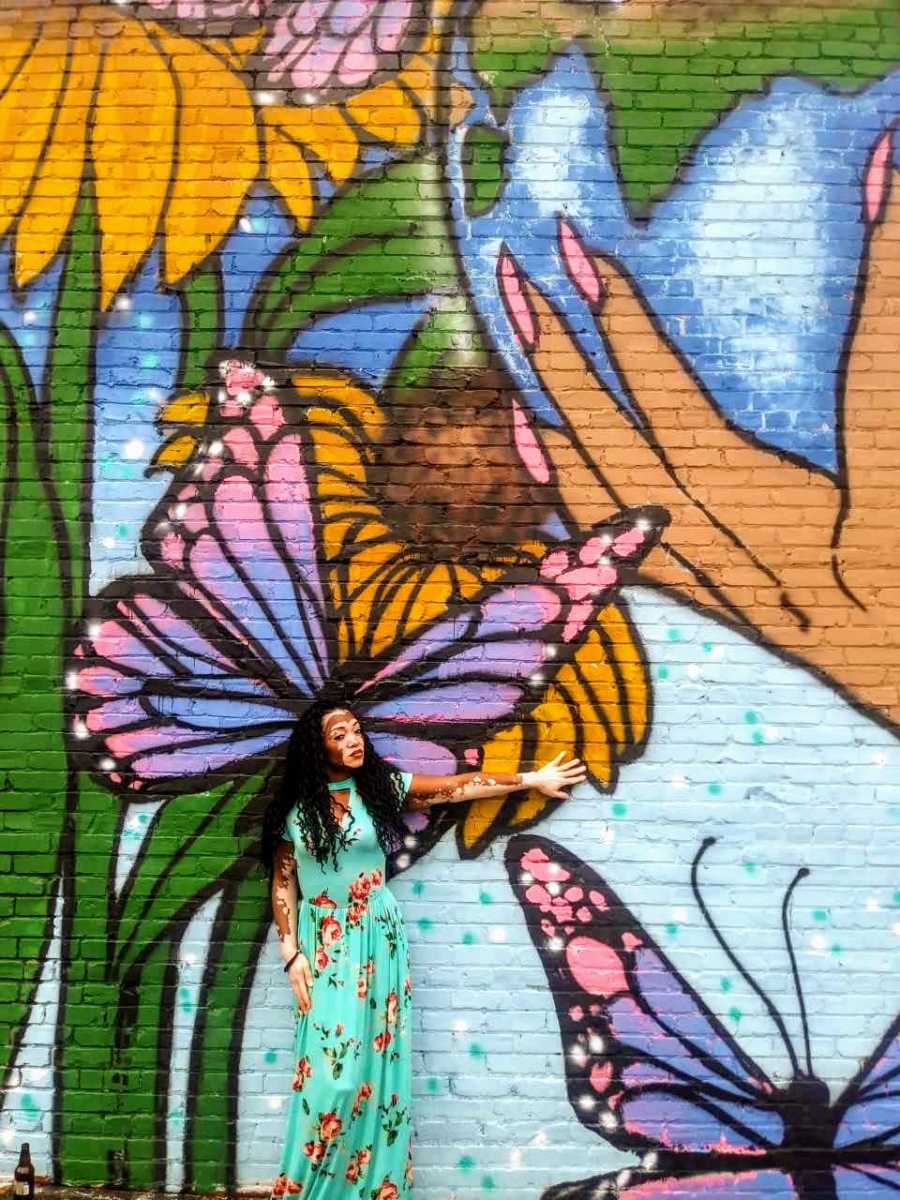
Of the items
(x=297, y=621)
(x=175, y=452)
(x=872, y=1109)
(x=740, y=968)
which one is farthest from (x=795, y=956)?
(x=175, y=452)

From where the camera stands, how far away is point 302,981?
327 cm

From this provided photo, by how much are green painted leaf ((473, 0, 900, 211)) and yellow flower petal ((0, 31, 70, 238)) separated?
1.63 meters

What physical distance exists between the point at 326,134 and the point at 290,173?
0.20m

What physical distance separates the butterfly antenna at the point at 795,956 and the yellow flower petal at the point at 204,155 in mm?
3167

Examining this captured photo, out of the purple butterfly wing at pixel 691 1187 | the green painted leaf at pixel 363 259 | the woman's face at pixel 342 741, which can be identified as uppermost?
the green painted leaf at pixel 363 259

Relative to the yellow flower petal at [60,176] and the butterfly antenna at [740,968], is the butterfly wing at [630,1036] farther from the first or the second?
the yellow flower petal at [60,176]

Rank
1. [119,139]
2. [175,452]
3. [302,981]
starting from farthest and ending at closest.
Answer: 1. [119,139]
2. [175,452]
3. [302,981]

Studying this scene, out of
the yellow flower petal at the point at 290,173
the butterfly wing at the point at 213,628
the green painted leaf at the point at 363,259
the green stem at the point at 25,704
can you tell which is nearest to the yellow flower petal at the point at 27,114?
the green stem at the point at 25,704

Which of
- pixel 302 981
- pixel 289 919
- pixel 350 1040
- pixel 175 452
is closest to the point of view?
pixel 350 1040

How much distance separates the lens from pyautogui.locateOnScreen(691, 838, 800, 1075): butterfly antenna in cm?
352

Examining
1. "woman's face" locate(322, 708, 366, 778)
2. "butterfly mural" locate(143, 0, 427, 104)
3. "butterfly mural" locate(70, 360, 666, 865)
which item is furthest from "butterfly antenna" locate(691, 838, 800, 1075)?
"butterfly mural" locate(143, 0, 427, 104)

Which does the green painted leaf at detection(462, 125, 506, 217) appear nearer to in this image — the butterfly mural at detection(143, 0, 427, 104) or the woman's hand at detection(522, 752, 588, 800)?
the butterfly mural at detection(143, 0, 427, 104)

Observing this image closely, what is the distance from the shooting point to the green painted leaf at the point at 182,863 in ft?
11.8

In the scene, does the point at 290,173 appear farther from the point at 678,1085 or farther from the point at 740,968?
the point at 678,1085
